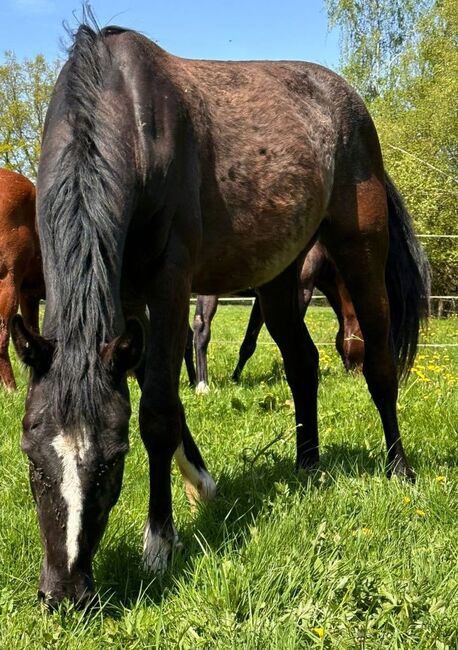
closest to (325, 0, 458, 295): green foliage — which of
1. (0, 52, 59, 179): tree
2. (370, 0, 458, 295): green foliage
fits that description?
(370, 0, 458, 295): green foliage

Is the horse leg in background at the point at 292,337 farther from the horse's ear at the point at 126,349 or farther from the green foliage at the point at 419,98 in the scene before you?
the green foliage at the point at 419,98

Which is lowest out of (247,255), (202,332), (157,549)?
(157,549)

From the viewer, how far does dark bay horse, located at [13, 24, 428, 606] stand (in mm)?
2145

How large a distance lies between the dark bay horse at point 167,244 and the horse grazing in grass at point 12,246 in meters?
3.27

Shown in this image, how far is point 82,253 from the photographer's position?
2.36 meters

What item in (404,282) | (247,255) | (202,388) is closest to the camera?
(247,255)

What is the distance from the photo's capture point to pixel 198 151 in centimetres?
318

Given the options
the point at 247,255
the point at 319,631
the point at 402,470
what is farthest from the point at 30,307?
the point at 319,631

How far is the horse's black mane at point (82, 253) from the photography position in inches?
84.5

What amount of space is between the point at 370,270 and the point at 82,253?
7.20 ft

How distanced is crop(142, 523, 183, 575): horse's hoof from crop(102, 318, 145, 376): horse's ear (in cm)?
76

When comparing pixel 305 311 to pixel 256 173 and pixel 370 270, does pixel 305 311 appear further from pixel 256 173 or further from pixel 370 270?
pixel 256 173

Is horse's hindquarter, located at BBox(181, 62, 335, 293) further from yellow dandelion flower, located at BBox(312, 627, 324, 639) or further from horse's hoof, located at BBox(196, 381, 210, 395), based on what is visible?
horse's hoof, located at BBox(196, 381, 210, 395)

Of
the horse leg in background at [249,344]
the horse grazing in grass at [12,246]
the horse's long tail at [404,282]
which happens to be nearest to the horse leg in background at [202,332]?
the horse leg in background at [249,344]
